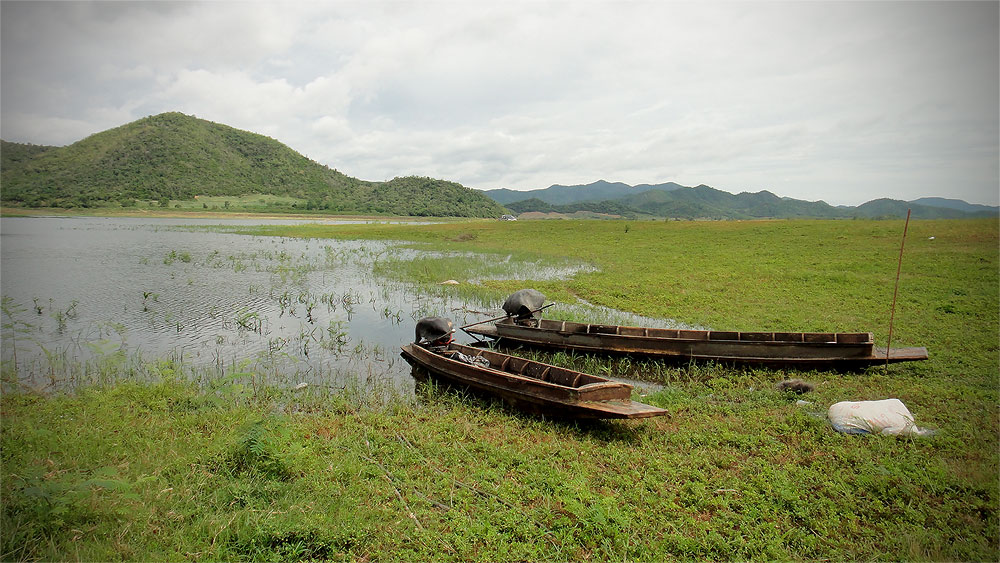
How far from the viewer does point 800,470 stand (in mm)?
6699

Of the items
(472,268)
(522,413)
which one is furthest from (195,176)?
(522,413)

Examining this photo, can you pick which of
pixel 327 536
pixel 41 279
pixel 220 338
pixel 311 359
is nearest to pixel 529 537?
pixel 327 536

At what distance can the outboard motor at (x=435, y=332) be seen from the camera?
42.9 feet

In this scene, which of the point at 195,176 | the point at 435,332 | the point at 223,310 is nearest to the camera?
the point at 435,332

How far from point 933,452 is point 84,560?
11.2 metres

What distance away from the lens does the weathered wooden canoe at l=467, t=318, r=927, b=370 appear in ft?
36.3

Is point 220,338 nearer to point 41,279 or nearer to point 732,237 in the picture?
point 41,279

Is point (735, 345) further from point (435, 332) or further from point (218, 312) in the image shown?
point (218, 312)

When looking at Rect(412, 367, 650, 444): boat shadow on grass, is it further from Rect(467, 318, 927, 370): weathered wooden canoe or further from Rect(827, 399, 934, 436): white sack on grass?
Rect(467, 318, 927, 370): weathered wooden canoe

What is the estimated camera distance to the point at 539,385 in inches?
352

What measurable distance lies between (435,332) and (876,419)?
33.3ft

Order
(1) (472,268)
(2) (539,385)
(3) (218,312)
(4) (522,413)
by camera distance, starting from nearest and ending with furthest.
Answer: (2) (539,385) < (4) (522,413) < (3) (218,312) < (1) (472,268)


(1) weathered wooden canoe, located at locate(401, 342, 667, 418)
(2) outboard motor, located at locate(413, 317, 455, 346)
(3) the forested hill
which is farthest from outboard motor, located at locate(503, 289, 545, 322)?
(3) the forested hill

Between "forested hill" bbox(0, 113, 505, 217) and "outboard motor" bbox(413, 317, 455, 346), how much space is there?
3867 inches
